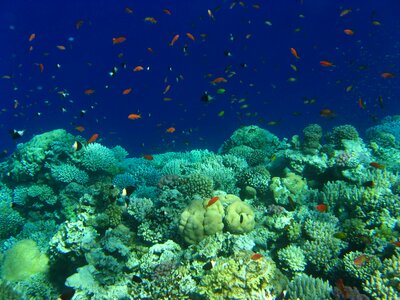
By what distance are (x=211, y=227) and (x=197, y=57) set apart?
6698cm

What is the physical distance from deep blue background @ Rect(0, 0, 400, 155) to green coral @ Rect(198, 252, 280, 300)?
50799 millimetres

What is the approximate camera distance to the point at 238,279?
4.99m

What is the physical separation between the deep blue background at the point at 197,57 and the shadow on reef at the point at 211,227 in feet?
149

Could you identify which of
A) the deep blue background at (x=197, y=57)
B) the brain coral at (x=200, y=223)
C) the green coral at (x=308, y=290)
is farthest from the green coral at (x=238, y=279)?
the deep blue background at (x=197, y=57)

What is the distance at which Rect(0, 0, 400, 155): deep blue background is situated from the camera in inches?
2402

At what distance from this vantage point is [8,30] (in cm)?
6544

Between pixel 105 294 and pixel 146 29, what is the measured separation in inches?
3081

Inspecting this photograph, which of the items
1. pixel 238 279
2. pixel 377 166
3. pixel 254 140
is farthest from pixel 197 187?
pixel 254 140

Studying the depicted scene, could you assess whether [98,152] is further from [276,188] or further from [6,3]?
[6,3]

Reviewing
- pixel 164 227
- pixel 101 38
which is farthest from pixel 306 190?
pixel 101 38

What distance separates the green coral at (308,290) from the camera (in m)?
4.87

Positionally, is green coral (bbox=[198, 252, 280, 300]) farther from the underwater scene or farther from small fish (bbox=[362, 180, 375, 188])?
small fish (bbox=[362, 180, 375, 188])

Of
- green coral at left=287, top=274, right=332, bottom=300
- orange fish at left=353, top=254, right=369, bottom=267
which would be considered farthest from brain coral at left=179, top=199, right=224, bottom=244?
orange fish at left=353, top=254, right=369, bottom=267

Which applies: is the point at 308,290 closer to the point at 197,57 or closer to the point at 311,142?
the point at 311,142
